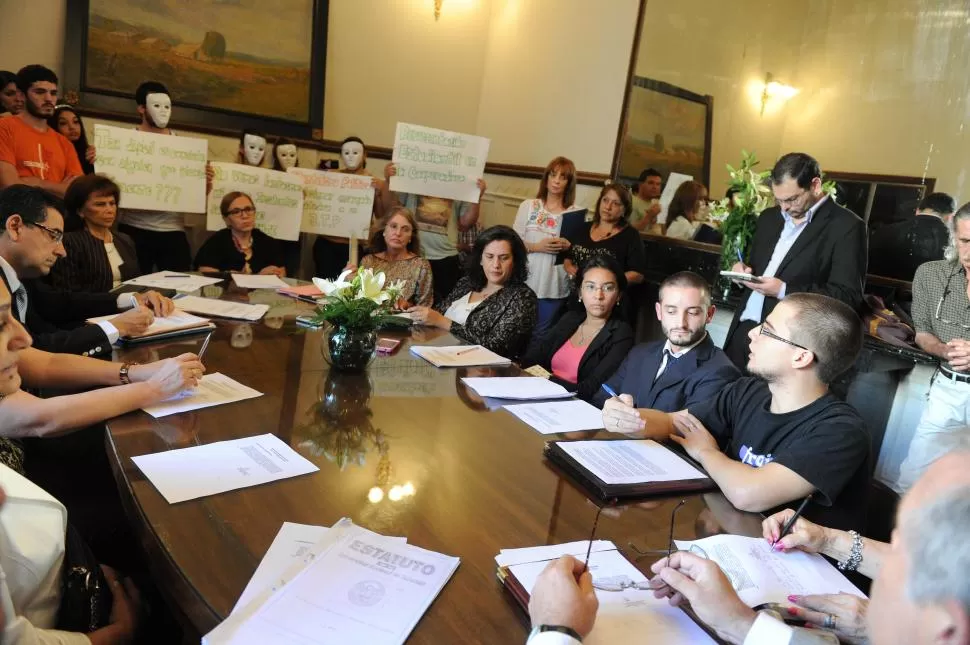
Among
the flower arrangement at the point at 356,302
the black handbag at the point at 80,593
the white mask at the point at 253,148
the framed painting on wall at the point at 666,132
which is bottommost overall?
the black handbag at the point at 80,593

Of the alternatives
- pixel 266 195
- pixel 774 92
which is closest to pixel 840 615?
pixel 774 92

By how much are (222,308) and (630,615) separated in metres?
2.15

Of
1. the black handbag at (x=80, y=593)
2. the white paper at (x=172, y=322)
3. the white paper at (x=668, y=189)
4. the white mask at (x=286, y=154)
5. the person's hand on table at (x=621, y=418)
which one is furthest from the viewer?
the white mask at (x=286, y=154)

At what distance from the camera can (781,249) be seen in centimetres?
300

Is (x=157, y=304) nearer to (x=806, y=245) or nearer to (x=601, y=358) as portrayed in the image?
(x=601, y=358)

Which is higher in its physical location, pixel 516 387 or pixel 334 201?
pixel 334 201

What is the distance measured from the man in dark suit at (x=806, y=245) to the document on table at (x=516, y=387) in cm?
117

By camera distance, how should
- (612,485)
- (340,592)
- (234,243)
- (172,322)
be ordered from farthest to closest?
(234,243) → (172,322) → (612,485) → (340,592)

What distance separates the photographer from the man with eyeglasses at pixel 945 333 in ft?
8.55

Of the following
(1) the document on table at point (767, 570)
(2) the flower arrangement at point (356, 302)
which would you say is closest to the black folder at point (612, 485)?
(1) the document on table at point (767, 570)

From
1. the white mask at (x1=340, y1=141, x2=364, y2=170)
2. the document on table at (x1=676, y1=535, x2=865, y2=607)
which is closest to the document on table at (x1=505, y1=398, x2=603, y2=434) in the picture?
the document on table at (x1=676, y1=535, x2=865, y2=607)

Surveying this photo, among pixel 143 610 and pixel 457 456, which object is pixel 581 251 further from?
pixel 143 610

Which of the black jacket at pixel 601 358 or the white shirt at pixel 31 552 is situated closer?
the white shirt at pixel 31 552

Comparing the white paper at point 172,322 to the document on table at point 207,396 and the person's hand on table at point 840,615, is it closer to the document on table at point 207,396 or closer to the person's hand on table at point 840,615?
the document on table at point 207,396
